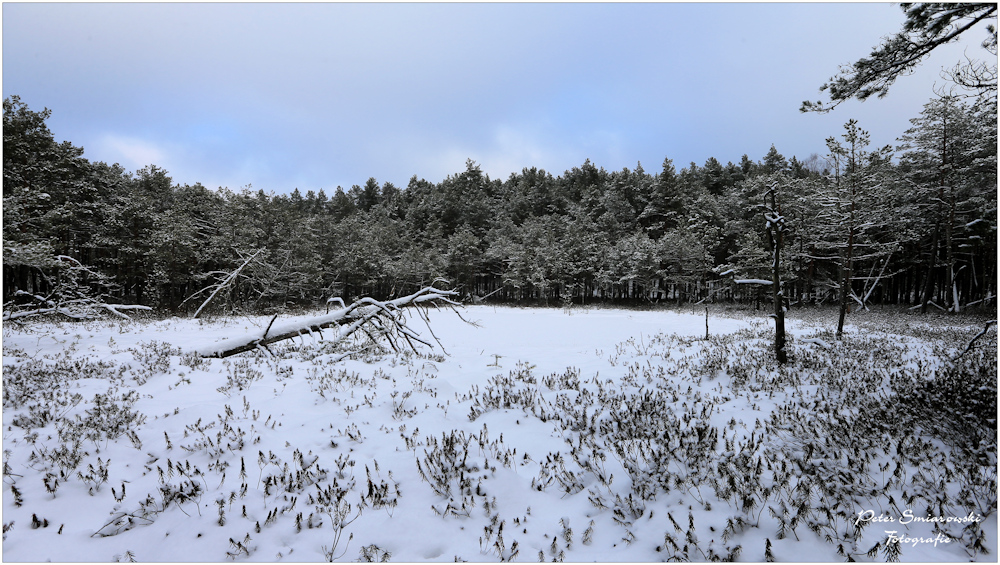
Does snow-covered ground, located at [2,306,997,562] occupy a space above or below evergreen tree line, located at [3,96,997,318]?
below

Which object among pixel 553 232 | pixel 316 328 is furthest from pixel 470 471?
pixel 553 232

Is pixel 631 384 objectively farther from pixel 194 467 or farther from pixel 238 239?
pixel 238 239

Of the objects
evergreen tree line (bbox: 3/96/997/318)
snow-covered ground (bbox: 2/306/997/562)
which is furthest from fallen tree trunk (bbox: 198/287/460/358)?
snow-covered ground (bbox: 2/306/997/562)

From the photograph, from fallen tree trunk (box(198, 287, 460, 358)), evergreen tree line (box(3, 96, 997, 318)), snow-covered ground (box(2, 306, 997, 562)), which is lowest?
snow-covered ground (box(2, 306, 997, 562))

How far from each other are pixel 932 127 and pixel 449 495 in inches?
Result: 1298

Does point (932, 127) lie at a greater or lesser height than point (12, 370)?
greater

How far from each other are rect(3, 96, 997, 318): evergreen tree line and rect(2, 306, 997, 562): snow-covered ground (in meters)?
3.69

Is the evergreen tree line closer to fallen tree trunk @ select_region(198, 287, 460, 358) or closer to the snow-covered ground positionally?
fallen tree trunk @ select_region(198, 287, 460, 358)

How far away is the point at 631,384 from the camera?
22.1 feet

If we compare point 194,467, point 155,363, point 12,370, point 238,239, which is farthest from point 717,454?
point 238,239

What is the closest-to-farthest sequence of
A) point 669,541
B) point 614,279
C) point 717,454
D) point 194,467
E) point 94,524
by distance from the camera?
point 669,541, point 94,524, point 194,467, point 717,454, point 614,279

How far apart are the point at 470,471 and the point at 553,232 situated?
43013 mm

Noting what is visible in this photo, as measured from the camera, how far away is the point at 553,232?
4544 centimetres

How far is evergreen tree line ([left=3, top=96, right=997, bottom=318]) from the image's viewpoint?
53.4 feet
